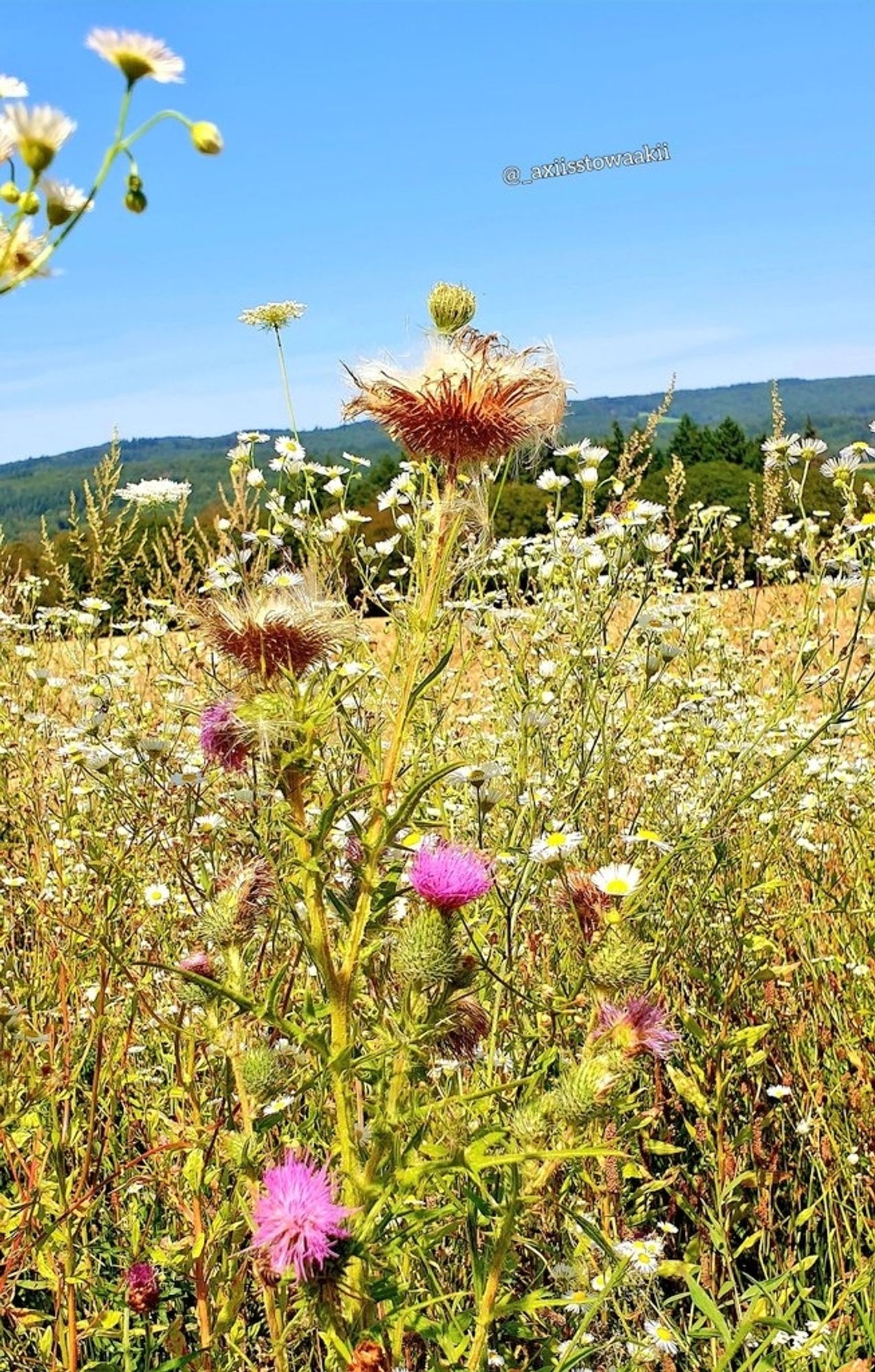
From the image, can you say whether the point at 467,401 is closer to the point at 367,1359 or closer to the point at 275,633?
the point at 275,633

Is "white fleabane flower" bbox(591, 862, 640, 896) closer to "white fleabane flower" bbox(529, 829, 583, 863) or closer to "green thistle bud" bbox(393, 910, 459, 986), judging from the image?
"white fleabane flower" bbox(529, 829, 583, 863)

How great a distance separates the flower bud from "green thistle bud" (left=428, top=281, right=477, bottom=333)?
0.50m

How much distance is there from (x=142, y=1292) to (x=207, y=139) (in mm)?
1443

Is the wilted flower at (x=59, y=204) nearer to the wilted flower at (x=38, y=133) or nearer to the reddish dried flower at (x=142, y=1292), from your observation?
the wilted flower at (x=38, y=133)

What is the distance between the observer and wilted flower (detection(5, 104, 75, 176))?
92 cm

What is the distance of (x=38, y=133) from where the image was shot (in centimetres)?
92

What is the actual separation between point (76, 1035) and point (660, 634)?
183 centimetres

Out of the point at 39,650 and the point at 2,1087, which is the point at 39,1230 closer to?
the point at 2,1087

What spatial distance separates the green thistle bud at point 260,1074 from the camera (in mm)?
1390

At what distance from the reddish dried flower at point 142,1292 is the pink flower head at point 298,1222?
0.52 meters

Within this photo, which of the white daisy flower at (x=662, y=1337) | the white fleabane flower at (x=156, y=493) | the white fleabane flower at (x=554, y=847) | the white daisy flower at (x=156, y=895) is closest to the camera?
the white daisy flower at (x=662, y=1337)

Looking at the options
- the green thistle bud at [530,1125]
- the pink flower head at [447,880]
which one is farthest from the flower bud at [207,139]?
the green thistle bud at [530,1125]

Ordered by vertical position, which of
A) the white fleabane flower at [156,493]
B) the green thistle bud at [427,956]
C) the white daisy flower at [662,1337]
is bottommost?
the white daisy flower at [662,1337]

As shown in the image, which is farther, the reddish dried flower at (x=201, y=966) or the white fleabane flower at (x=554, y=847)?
the white fleabane flower at (x=554, y=847)
